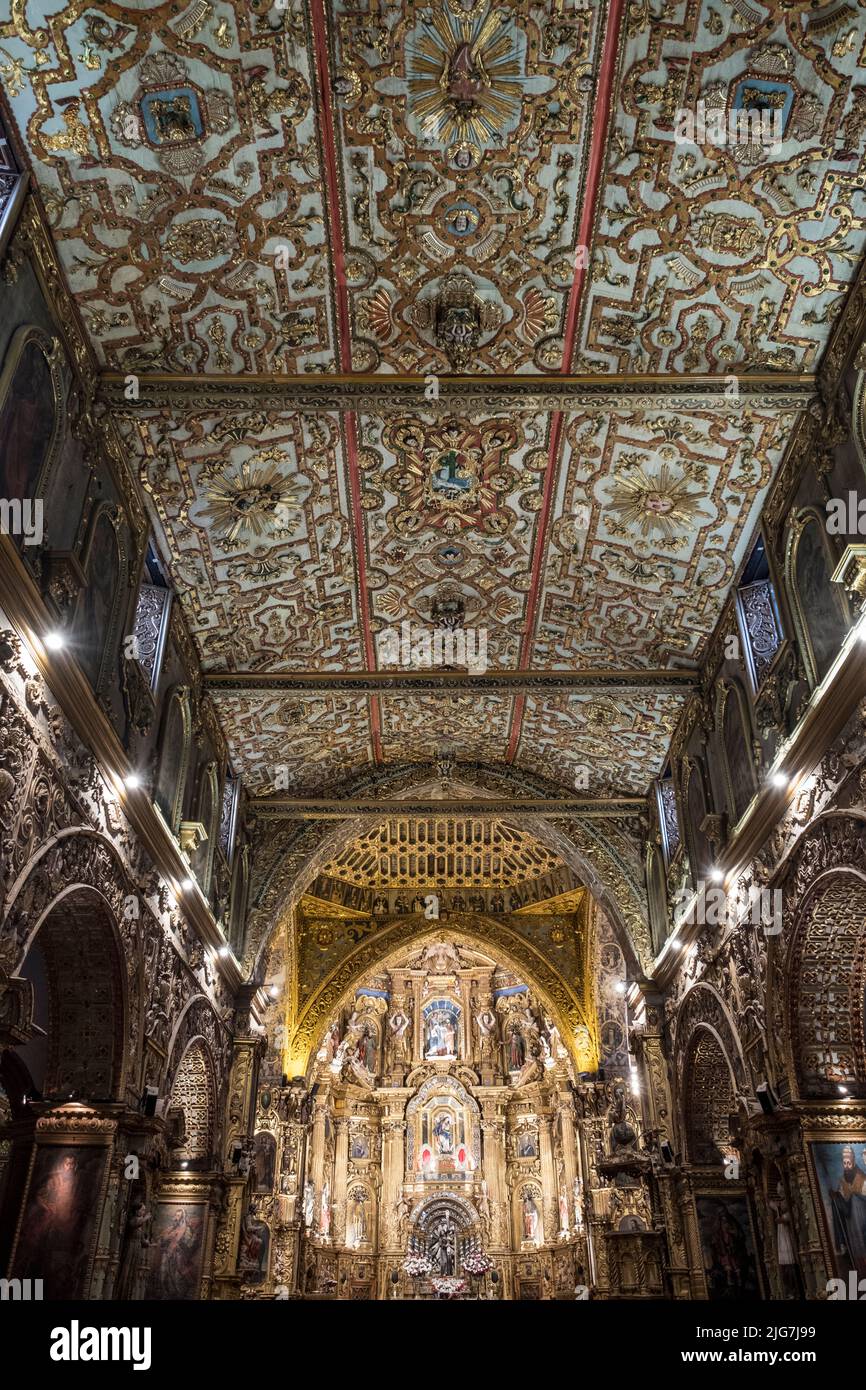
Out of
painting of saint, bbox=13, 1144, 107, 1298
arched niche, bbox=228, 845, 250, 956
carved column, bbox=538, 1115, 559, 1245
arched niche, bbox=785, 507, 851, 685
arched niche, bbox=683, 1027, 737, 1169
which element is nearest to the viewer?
arched niche, bbox=785, 507, 851, 685

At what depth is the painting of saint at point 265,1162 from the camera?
82.7 ft

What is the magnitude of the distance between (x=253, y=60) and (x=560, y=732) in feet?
41.4

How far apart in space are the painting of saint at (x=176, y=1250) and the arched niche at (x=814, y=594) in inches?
495

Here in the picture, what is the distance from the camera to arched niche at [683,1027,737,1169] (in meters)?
16.5

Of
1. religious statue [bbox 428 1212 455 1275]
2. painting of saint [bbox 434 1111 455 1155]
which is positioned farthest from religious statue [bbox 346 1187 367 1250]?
painting of saint [bbox 434 1111 455 1155]

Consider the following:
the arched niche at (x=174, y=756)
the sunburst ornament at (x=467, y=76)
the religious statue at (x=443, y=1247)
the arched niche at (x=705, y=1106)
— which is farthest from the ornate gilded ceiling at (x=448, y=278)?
the religious statue at (x=443, y=1247)

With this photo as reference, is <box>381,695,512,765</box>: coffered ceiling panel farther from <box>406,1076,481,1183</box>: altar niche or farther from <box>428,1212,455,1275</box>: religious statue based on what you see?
<box>428,1212,455,1275</box>: religious statue

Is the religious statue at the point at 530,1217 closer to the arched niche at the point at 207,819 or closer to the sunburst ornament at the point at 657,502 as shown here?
the arched niche at the point at 207,819

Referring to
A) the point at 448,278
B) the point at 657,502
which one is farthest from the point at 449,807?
the point at 448,278

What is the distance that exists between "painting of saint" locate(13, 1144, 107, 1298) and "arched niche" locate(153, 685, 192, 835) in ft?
13.4

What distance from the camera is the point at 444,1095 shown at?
32500 millimetres

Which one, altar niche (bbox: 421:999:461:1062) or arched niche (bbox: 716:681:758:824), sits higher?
altar niche (bbox: 421:999:461:1062)

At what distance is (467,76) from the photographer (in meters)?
8.76
